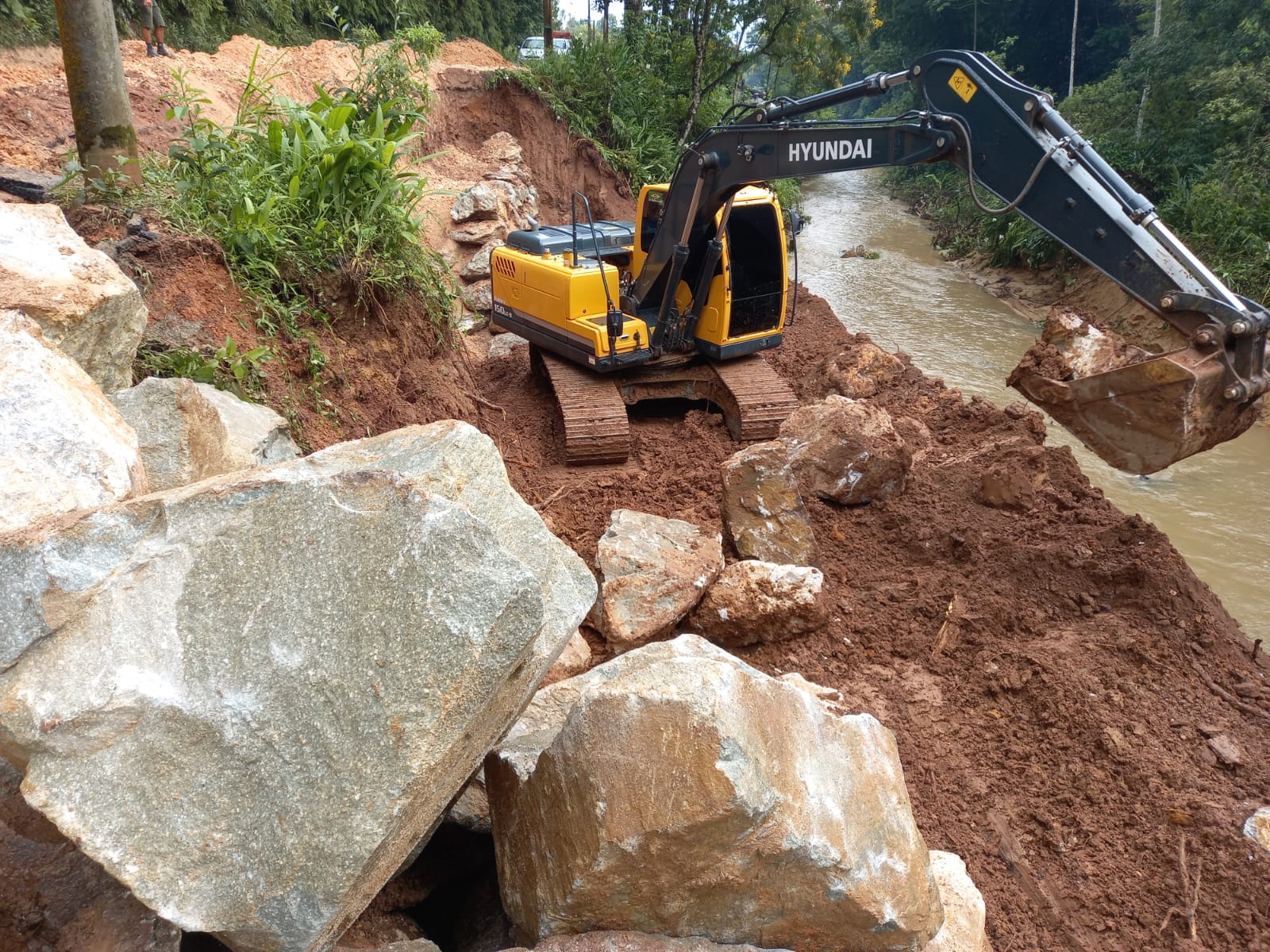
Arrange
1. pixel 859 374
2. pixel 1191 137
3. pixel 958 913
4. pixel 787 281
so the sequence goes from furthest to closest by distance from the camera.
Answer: pixel 1191 137 < pixel 859 374 < pixel 787 281 < pixel 958 913

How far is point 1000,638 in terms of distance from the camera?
4988 mm

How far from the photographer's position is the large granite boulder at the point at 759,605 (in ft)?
15.6

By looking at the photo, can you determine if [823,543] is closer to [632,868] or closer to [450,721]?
[632,868]

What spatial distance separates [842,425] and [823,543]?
850 mm

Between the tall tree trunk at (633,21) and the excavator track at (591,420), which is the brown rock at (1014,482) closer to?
the excavator track at (591,420)

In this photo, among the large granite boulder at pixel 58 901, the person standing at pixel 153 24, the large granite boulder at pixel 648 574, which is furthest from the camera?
the person standing at pixel 153 24

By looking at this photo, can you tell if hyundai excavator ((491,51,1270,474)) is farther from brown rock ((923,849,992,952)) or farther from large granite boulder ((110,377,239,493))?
large granite boulder ((110,377,239,493))

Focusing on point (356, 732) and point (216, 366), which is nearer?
point (356, 732)

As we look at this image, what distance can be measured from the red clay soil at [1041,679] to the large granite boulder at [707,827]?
1309 mm

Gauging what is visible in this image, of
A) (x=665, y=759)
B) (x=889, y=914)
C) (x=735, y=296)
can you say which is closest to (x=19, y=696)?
(x=665, y=759)

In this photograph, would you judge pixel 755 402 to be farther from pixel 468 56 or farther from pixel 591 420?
pixel 468 56

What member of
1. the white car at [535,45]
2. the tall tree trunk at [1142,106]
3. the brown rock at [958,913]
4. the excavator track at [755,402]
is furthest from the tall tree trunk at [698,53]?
the brown rock at [958,913]

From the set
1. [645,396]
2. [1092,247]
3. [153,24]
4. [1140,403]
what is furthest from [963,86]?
[153,24]

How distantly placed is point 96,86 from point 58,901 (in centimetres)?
505
